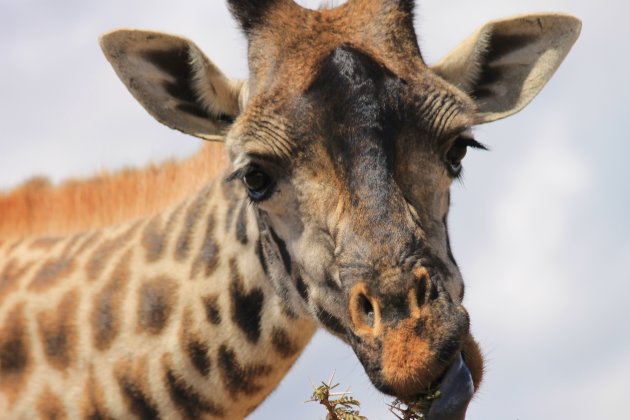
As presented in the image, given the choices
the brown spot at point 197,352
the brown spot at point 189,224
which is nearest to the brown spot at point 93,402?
the brown spot at point 197,352

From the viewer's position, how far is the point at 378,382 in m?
6.40

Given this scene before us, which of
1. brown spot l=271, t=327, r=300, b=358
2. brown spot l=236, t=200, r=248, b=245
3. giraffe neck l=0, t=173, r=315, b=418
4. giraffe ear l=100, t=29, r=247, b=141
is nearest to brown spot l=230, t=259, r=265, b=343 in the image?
giraffe neck l=0, t=173, r=315, b=418

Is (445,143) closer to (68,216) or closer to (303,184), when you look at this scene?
(303,184)

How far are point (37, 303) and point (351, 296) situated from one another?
10.7 feet

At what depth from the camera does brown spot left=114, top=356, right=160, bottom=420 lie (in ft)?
27.7

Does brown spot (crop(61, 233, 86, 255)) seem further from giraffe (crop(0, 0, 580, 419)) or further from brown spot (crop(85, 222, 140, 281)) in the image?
brown spot (crop(85, 222, 140, 281))

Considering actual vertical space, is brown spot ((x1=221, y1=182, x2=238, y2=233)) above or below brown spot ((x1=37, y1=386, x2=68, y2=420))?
above

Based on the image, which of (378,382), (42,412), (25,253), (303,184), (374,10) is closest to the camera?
(378,382)

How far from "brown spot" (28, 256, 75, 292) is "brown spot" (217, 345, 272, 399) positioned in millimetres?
1581

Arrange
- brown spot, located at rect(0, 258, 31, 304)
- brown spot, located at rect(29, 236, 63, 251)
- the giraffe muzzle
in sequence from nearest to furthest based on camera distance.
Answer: the giraffe muzzle → brown spot, located at rect(0, 258, 31, 304) → brown spot, located at rect(29, 236, 63, 251)

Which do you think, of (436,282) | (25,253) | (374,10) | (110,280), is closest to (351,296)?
(436,282)

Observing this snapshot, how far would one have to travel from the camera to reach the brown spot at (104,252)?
9031mm

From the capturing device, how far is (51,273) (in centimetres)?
917

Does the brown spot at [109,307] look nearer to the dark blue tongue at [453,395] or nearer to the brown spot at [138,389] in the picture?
the brown spot at [138,389]
